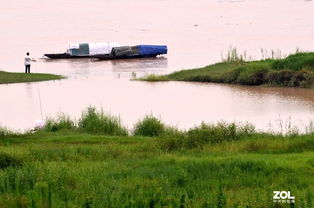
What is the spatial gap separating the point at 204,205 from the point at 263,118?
41.7 ft

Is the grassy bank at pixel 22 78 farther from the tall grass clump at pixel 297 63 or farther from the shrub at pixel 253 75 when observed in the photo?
the tall grass clump at pixel 297 63

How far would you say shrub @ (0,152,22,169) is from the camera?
34.4 feet

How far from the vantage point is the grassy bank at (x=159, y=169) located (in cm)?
756

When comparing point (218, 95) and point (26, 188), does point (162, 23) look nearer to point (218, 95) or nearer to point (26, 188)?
point (218, 95)

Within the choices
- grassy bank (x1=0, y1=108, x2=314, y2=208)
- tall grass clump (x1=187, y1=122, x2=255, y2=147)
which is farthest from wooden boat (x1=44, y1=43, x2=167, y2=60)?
tall grass clump (x1=187, y1=122, x2=255, y2=147)

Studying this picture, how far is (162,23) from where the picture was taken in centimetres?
6981

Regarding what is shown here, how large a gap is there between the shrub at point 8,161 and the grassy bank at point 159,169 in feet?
0.05

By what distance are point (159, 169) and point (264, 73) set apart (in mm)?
17680

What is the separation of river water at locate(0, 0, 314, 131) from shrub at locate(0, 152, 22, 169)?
7.65 metres

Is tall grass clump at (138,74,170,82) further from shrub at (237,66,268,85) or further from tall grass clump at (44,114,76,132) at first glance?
tall grass clump at (44,114,76,132)

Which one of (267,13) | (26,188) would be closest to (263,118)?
(26,188)

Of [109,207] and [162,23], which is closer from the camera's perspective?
[109,207]

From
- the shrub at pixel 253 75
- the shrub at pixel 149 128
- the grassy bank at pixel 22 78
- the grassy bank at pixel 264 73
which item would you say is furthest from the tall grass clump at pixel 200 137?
the grassy bank at pixel 22 78

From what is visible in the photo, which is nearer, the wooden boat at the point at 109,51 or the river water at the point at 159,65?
the river water at the point at 159,65
